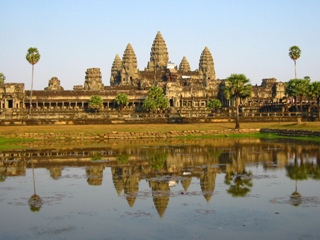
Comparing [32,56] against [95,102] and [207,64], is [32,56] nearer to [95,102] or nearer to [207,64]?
[95,102]

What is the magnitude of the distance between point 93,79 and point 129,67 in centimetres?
1473

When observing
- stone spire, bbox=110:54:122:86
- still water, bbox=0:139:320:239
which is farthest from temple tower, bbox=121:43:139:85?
still water, bbox=0:139:320:239

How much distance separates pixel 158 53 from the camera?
166750mm

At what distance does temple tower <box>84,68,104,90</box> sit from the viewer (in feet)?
483

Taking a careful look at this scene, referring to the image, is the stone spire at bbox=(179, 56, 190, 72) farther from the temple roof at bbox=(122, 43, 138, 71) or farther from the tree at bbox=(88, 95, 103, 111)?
the tree at bbox=(88, 95, 103, 111)

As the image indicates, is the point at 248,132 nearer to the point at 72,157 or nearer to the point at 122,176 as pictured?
the point at 72,157

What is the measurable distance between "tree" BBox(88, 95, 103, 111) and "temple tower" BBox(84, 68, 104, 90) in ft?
84.3

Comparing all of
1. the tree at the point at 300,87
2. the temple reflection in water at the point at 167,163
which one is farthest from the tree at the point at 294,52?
the temple reflection in water at the point at 167,163

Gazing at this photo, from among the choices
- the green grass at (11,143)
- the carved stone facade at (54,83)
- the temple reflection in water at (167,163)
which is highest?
→ the carved stone facade at (54,83)

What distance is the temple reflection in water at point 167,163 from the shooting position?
78.9 ft

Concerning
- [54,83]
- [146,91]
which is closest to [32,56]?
[146,91]

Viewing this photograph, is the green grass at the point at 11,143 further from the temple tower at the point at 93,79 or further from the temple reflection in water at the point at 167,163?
the temple tower at the point at 93,79

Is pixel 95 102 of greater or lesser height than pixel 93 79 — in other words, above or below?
below

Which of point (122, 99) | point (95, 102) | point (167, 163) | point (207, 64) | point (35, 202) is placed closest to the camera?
point (35, 202)
